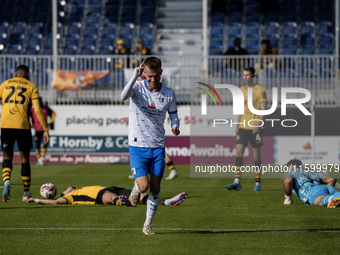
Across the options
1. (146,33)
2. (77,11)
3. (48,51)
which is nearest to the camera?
(48,51)

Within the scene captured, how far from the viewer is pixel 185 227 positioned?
8836mm

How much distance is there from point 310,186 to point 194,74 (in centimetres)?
1284

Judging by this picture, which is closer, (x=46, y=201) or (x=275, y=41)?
(x=46, y=201)

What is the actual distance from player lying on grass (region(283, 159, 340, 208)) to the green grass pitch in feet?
0.61

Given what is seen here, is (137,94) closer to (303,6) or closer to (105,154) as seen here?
(105,154)

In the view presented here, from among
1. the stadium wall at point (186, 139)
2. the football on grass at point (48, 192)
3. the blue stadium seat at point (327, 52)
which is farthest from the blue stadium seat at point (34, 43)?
the football on grass at point (48, 192)

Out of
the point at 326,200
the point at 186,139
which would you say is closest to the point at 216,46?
the point at 186,139

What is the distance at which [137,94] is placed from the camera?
8.04 m

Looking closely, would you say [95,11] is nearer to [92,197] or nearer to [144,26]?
[144,26]

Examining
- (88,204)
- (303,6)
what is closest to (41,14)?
(303,6)

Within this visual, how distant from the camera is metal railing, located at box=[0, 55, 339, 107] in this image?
2319 cm

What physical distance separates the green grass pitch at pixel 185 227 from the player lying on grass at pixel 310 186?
0.61 feet

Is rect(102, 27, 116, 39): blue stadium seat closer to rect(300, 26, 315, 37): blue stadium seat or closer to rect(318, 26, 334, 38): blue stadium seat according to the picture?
rect(300, 26, 315, 37): blue stadium seat

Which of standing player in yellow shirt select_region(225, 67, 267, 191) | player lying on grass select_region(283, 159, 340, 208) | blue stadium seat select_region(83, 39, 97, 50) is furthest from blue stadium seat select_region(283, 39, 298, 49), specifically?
player lying on grass select_region(283, 159, 340, 208)
